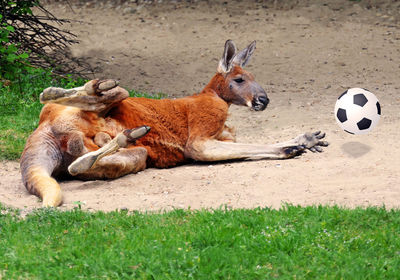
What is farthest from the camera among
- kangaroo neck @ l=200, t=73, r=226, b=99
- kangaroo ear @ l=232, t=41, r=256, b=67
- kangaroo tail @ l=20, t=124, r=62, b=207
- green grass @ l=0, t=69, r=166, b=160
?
kangaroo ear @ l=232, t=41, r=256, b=67

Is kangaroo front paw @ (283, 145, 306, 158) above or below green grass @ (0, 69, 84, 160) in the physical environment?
below

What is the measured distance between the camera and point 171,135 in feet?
21.9

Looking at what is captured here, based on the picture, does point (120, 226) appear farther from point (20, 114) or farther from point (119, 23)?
point (119, 23)

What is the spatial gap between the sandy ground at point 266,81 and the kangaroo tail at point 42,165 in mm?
130

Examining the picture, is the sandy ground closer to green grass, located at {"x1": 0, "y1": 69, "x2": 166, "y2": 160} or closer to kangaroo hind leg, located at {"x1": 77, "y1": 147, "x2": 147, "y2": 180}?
kangaroo hind leg, located at {"x1": 77, "y1": 147, "x2": 147, "y2": 180}

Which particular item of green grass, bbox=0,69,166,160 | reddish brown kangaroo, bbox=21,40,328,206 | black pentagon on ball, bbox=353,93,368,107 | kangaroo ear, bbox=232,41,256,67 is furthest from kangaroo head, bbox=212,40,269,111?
green grass, bbox=0,69,166,160

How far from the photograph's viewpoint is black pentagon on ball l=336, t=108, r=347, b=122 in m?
6.34

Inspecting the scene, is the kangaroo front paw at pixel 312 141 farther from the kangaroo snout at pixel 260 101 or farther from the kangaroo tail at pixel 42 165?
the kangaroo tail at pixel 42 165

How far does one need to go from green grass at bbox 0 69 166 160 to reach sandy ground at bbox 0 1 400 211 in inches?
16.0

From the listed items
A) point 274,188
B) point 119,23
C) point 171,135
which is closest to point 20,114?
point 171,135

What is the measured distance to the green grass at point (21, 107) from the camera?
6.93 metres

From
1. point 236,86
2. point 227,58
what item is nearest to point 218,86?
point 236,86

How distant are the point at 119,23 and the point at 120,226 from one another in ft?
32.7

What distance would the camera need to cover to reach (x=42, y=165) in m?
5.64
